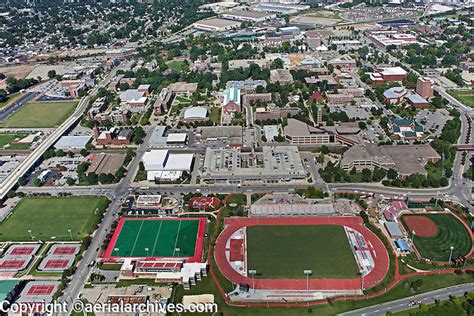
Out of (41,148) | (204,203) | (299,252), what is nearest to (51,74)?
(41,148)

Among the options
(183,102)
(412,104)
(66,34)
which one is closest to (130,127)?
(183,102)

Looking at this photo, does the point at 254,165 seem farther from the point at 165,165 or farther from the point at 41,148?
the point at 41,148

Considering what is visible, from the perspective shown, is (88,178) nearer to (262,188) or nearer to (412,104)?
(262,188)

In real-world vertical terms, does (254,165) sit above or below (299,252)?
above

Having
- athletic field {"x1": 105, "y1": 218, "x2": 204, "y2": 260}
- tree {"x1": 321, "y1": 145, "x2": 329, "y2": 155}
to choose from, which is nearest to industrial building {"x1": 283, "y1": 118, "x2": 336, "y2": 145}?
tree {"x1": 321, "y1": 145, "x2": 329, "y2": 155}

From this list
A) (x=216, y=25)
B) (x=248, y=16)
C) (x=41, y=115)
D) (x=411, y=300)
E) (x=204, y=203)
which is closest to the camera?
(x=411, y=300)

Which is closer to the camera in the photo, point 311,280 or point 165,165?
point 311,280

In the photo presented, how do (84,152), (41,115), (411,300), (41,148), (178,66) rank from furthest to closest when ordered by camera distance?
1. (178,66)
2. (41,115)
3. (41,148)
4. (84,152)
5. (411,300)
